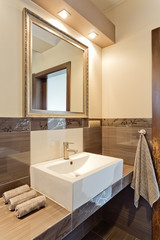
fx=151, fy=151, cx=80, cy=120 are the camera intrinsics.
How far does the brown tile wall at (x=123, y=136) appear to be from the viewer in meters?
1.62

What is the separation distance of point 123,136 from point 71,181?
1058mm

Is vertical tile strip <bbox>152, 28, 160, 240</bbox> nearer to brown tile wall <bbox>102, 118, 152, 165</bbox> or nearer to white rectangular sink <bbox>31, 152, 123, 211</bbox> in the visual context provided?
brown tile wall <bbox>102, 118, 152, 165</bbox>

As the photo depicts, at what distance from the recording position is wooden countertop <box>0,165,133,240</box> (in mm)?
686

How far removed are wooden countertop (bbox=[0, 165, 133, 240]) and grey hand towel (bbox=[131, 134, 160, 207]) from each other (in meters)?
0.88

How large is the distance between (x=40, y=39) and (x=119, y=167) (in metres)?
1.27

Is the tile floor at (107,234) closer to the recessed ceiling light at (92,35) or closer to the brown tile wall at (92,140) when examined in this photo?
the brown tile wall at (92,140)

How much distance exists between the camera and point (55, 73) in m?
1.39

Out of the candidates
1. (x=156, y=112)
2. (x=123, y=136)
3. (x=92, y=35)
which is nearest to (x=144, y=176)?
(x=123, y=136)

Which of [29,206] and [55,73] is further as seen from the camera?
[55,73]

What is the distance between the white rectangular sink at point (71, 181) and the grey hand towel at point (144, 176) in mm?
288

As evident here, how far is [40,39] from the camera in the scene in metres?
1.25

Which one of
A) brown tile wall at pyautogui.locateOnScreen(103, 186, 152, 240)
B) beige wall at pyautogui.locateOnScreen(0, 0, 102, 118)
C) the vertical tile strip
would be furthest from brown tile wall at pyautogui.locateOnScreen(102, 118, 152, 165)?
beige wall at pyautogui.locateOnScreen(0, 0, 102, 118)

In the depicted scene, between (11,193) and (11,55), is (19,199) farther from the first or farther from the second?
(11,55)

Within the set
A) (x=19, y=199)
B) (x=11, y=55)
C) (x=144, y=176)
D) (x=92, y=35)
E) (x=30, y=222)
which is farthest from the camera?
(x=92, y=35)
